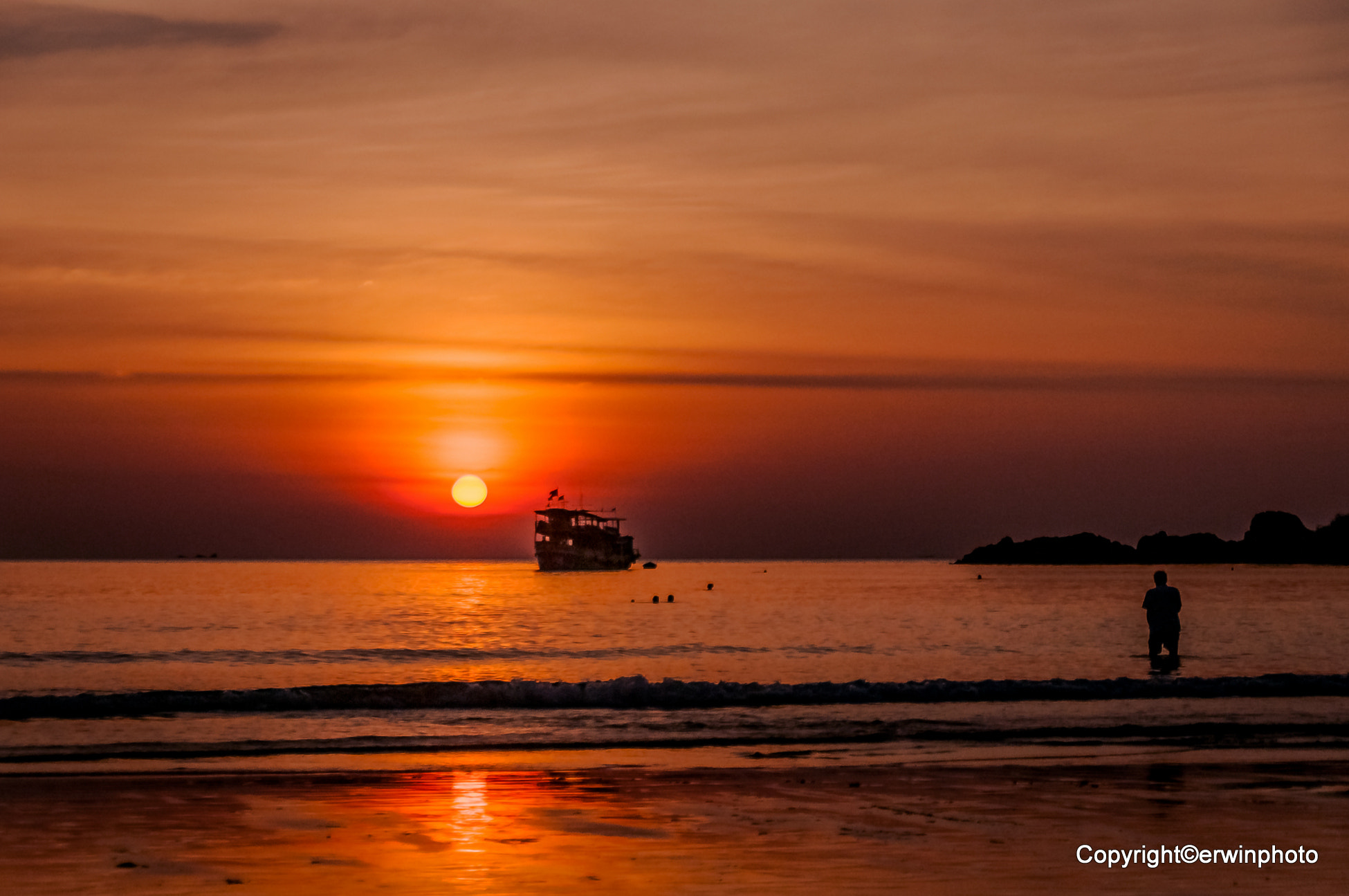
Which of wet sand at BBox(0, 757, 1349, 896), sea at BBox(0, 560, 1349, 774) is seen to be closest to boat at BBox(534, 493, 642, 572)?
sea at BBox(0, 560, 1349, 774)

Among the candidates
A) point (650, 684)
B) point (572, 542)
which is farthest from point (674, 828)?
point (572, 542)

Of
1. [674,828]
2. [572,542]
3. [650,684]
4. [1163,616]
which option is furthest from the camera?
[572,542]

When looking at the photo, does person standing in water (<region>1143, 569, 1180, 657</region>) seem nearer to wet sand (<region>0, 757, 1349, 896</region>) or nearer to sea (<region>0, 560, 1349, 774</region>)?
sea (<region>0, 560, 1349, 774</region>)

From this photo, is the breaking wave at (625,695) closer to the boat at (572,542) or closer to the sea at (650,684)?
the sea at (650,684)

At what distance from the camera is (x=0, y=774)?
1606 cm

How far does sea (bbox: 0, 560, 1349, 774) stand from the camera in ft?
61.3

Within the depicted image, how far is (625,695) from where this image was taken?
26.1 m

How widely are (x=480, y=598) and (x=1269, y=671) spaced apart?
79539mm

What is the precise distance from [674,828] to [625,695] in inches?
553

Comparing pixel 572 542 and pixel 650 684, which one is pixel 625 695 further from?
pixel 572 542

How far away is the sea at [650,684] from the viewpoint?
18.7m

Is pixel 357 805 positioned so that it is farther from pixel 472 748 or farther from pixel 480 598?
pixel 480 598

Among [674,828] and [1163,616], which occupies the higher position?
[1163,616]

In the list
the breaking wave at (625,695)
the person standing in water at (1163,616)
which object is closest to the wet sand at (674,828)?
the breaking wave at (625,695)
